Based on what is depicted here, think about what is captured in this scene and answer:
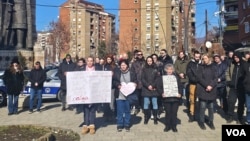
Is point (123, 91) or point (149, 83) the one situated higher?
point (149, 83)

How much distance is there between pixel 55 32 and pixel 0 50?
116 ft

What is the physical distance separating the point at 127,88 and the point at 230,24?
61195 mm

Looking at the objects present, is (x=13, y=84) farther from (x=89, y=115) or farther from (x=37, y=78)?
(x=89, y=115)

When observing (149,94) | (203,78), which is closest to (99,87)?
(149,94)

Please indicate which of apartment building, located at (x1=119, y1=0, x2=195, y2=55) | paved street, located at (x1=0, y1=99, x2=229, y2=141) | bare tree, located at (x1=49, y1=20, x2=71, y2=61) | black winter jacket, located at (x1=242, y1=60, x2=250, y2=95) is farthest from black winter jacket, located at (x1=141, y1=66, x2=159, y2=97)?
apartment building, located at (x1=119, y1=0, x2=195, y2=55)

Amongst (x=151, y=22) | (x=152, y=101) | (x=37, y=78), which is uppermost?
(x=151, y=22)

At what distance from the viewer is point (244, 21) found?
55812 millimetres

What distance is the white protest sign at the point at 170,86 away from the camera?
9.55 m

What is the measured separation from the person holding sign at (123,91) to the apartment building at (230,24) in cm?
5670

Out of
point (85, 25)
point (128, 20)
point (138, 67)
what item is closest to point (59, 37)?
point (128, 20)

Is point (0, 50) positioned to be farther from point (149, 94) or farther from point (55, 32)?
point (55, 32)

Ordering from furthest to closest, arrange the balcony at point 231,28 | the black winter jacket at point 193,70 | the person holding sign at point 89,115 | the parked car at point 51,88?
the balcony at point 231,28
the parked car at point 51,88
the black winter jacket at point 193,70
the person holding sign at point 89,115

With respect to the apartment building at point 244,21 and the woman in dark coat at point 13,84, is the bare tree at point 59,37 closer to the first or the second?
the apartment building at point 244,21

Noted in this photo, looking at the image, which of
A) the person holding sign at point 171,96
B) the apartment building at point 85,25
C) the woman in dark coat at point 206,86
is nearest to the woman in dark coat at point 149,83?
the person holding sign at point 171,96
